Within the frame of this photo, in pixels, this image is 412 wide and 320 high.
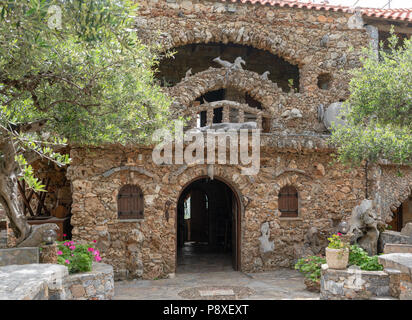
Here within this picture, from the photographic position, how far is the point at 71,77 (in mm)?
5637

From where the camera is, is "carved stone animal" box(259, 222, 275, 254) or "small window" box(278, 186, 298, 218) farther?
"small window" box(278, 186, 298, 218)

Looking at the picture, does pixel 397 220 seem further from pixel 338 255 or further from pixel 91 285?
pixel 91 285

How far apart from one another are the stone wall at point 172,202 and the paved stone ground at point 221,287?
46 centimetres

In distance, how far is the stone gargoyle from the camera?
358 inches

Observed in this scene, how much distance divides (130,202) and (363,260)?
5815mm

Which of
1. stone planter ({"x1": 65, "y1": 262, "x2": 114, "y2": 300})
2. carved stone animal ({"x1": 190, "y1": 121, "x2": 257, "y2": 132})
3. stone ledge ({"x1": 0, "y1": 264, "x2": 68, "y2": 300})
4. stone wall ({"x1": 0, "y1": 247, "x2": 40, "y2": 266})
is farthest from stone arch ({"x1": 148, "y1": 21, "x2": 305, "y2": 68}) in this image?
stone ledge ({"x1": 0, "y1": 264, "x2": 68, "y2": 300})

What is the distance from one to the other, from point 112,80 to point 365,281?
554 centimetres

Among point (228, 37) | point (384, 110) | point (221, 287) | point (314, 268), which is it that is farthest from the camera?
point (228, 37)

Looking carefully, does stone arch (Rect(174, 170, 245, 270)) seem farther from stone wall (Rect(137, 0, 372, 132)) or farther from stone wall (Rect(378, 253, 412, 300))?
stone wall (Rect(378, 253, 412, 300))

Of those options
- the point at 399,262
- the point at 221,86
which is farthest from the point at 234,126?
the point at 399,262

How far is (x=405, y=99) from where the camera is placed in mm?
7145

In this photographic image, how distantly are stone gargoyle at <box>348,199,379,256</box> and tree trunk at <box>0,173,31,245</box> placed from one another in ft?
23.5
